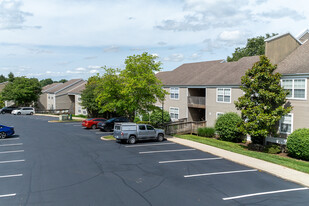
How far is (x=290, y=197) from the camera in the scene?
11.6 metres

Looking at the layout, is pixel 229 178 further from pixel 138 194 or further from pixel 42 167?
pixel 42 167

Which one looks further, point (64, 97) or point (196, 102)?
point (64, 97)

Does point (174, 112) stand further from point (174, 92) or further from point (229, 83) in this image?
point (229, 83)

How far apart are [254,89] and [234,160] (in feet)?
28.8

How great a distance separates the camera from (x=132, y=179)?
527 inches

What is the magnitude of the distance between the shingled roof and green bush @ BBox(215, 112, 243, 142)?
3.86m

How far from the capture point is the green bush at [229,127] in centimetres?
2748

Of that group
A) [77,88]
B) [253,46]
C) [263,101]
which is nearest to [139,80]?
[263,101]

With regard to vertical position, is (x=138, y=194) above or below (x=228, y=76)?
below

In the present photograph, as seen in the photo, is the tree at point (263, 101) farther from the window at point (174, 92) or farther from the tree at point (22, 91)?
the tree at point (22, 91)

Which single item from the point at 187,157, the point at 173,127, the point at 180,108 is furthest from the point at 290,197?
the point at 180,108

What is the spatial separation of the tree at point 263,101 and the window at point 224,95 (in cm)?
555

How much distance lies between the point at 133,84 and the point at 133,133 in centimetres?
542

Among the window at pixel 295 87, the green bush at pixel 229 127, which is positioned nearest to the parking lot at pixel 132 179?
the green bush at pixel 229 127
